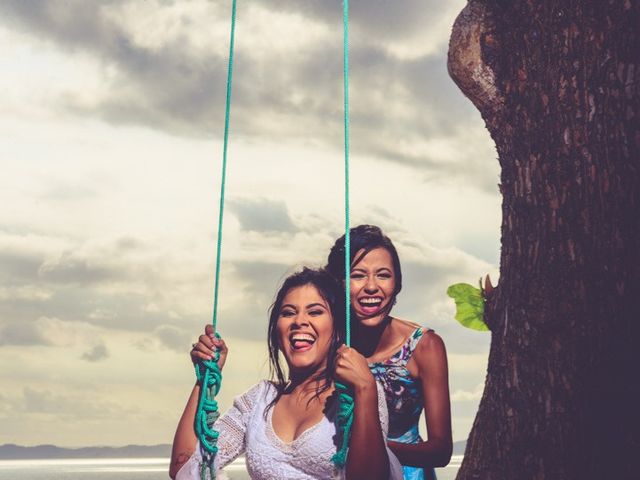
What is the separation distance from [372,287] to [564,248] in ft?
3.60

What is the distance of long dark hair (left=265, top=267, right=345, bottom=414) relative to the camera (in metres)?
3.35

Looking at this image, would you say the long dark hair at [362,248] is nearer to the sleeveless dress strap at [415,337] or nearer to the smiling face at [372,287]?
the smiling face at [372,287]

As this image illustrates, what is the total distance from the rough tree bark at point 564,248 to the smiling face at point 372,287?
739 millimetres

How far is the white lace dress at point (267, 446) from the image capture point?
3172 millimetres

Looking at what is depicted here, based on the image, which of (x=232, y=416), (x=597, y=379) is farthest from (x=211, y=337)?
(x=597, y=379)

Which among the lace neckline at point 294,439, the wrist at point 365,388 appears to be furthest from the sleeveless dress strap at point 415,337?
the wrist at point 365,388

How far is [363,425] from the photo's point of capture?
3.02 m

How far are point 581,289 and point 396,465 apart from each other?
781 mm

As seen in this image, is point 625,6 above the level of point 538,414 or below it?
above

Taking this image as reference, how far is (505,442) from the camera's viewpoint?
10.7ft

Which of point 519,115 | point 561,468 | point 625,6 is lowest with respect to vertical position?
point 561,468

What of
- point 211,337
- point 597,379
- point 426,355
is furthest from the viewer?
point 426,355

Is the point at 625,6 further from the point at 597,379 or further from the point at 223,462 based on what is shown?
the point at 223,462

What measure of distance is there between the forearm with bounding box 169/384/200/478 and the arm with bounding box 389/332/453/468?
2.88 feet
